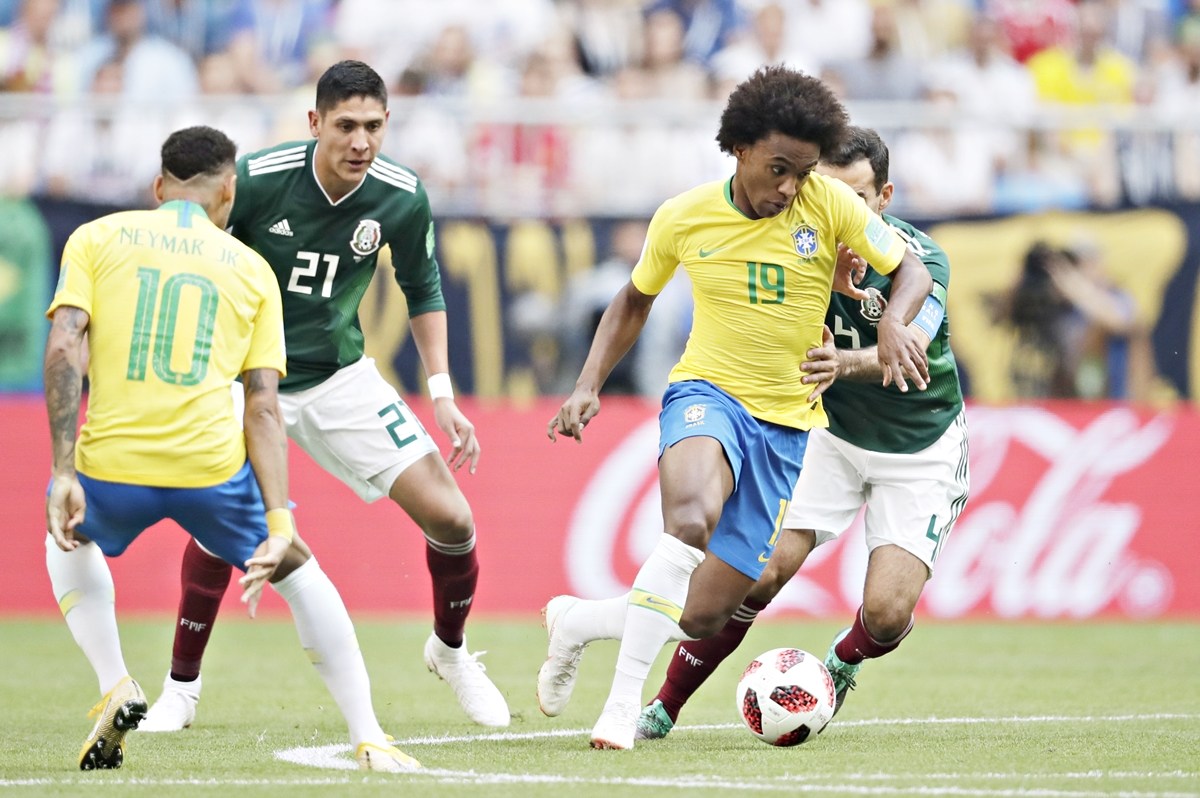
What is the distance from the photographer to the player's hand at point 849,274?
7160 mm

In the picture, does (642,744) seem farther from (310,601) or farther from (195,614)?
(195,614)

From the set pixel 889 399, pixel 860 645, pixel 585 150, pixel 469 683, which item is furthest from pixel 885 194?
pixel 585 150

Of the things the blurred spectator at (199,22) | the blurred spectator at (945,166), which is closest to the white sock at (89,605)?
the blurred spectator at (945,166)

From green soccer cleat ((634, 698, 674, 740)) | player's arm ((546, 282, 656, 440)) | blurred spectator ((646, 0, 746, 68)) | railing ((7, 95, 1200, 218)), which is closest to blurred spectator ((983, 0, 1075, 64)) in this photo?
blurred spectator ((646, 0, 746, 68))

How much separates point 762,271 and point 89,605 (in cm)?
282

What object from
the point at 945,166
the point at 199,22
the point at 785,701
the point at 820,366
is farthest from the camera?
the point at 199,22

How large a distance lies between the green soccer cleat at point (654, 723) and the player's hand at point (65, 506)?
249cm

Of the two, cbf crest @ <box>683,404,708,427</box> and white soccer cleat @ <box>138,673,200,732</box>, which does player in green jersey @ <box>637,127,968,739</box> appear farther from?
white soccer cleat @ <box>138,673,200,732</box>

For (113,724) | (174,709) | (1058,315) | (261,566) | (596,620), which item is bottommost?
(1058,315)

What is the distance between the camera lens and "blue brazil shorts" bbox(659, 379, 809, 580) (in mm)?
6684

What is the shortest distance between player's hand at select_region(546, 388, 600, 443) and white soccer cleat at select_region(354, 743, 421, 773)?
150 centimetres

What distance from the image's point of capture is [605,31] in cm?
1681

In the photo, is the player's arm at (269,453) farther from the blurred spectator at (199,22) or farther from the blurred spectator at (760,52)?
the blurred spectator at (199,22)

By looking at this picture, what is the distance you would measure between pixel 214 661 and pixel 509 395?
415cm
